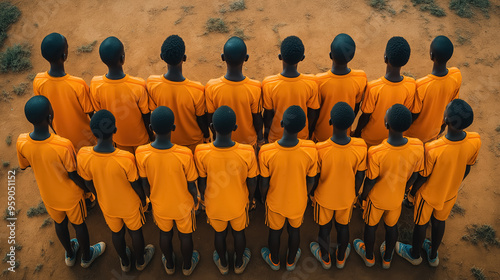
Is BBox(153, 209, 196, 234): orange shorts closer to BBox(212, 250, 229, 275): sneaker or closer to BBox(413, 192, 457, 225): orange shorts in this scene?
BBox(212, 250, 229, 275): sneaker

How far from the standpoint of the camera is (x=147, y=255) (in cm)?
520

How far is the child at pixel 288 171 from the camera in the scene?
4127 millimetres

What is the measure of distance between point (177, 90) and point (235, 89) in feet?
2.32

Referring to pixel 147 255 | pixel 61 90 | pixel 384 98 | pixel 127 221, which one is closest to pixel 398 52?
pixel 384 98

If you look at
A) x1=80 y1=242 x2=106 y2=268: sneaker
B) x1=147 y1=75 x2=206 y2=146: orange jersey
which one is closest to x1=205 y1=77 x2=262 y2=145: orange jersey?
x1=147 y1=75 x2=206 y2=146: orange jersey

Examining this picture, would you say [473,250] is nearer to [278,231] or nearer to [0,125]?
[278,231]

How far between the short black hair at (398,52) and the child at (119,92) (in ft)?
9.95

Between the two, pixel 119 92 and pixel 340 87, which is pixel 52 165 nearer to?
pixel 119 92

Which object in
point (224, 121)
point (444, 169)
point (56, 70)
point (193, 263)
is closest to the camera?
point (224, 121)

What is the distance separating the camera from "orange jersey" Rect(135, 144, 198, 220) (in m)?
4.16

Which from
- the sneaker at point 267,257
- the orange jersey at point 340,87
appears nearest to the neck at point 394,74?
the orange jersey at point 340,87

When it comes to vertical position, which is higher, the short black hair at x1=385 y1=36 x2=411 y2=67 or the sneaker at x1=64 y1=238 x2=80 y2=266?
the short black hair at x1=385 y1=36 x2=411 y2=67

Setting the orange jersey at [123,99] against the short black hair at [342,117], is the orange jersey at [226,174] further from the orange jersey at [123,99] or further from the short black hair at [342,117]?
the orange jersey at [123,99]

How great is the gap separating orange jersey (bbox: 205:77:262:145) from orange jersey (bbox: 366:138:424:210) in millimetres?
1535
